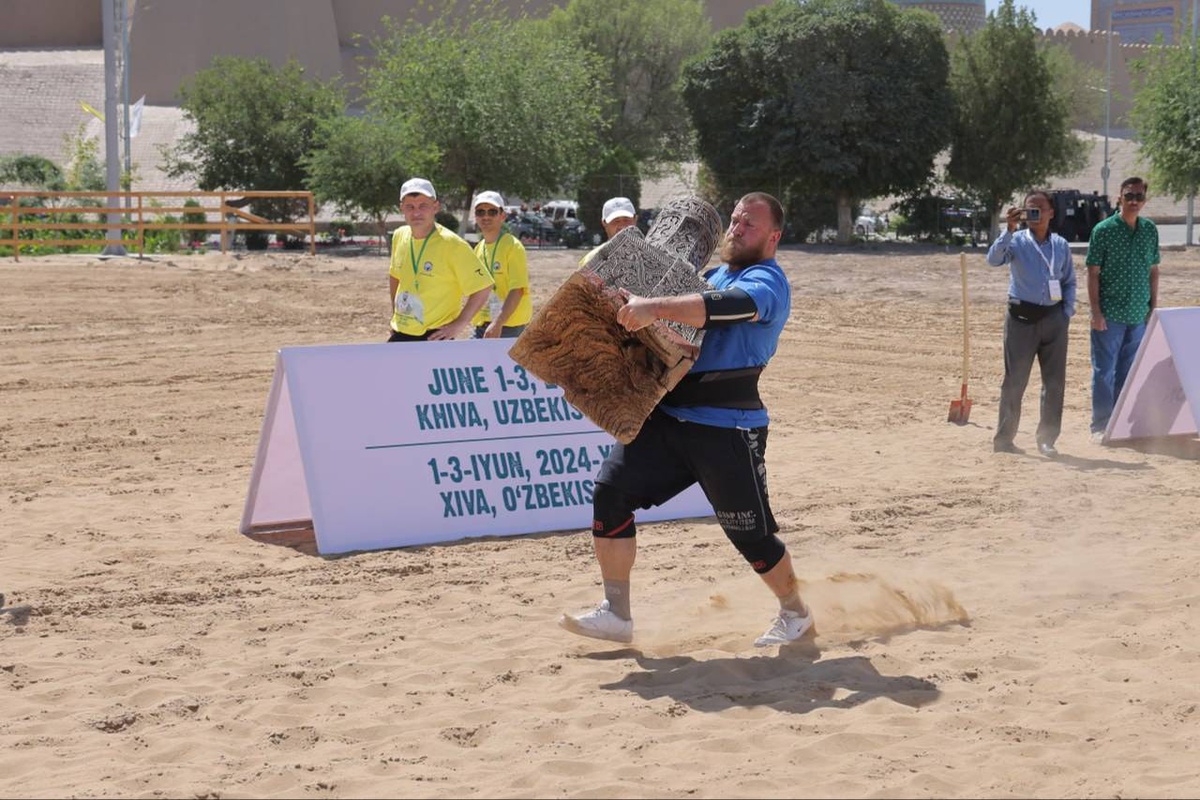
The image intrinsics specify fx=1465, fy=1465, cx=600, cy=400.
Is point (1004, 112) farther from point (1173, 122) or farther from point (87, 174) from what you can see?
point (87, 174)

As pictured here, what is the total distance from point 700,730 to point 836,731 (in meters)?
0.46

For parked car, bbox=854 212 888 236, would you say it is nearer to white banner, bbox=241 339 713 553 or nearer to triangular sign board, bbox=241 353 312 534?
white banner, bbox=241 339 713 553

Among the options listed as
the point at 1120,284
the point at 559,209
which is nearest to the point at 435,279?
the point at 1120,284

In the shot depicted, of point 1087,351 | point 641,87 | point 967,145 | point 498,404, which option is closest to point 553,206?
Answer: point 641,87

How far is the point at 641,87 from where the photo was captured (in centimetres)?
6203

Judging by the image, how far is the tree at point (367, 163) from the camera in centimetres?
3853

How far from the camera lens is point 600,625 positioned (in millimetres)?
6004

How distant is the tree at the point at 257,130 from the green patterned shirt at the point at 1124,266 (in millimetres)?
38176

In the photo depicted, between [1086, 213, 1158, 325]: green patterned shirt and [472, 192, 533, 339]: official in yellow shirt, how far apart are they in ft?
15.1

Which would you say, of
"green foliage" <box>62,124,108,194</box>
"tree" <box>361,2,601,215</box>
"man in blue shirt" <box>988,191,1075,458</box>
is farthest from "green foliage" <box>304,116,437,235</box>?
"man in blue shirt" <box>988,191,1075,458</box>

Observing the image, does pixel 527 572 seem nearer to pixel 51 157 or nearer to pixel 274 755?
pixel 274 755

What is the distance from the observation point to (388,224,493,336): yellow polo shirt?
8773 mm

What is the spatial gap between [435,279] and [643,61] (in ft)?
178

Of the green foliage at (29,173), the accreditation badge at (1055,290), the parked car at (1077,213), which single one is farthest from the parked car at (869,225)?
the accreditation badge at (1055,290)
